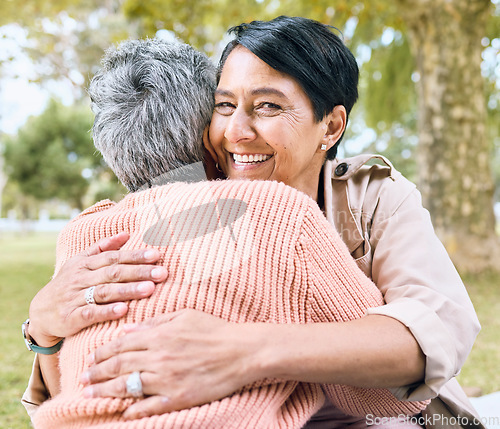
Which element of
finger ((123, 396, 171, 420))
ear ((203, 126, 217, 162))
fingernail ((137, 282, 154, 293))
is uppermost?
ear ((203, 126, 217, 162))

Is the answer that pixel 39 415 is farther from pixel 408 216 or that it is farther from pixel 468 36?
pixel 468 36

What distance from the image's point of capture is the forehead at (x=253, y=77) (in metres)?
1.76

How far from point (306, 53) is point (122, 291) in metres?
1.05

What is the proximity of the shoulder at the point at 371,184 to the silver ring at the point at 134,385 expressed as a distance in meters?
1.05

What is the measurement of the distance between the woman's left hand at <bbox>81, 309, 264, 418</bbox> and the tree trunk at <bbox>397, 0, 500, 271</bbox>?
→ 6536 mm

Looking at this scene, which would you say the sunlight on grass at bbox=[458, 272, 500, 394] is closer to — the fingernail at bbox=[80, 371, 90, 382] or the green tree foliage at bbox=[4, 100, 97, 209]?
the fingernail at bbox=[80, 371, 90, 382]

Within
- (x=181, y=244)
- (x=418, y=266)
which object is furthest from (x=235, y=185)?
(x=418, y=266)

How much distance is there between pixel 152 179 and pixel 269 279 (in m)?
0.62

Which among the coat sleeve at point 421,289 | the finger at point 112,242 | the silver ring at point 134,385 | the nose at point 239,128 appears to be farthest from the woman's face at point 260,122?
the silver ring at point 134,385

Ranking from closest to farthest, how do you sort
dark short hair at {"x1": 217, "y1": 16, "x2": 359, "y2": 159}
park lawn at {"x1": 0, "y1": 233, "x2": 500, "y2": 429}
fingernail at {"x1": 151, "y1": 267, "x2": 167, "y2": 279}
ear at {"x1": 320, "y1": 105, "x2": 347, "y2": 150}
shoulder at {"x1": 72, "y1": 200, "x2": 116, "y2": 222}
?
fingernail at {"x1": 151, "y1": 267, "x2": 167, "y2": 279}
shoulder at {"x1": 72, "y1": 200, "x2": 116, "y2": 222}
dark short hair at {"x1": 217, "y1": 16, "x2": 359, "y2": 159}
ear at {"x1": 320, "y1": 105, "x2": 347, "y2": 150}
park lawn at {"x1": 0, "y1": 233, "x2": 500, "y2": 429}

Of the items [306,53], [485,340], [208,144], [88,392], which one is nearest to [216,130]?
[208,144]

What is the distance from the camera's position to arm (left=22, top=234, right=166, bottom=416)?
1.25 metres

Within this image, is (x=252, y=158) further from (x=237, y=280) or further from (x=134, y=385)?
(x=134, y=385)

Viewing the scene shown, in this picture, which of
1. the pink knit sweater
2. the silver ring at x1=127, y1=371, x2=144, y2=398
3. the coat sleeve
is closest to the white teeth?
the coat sleeve
